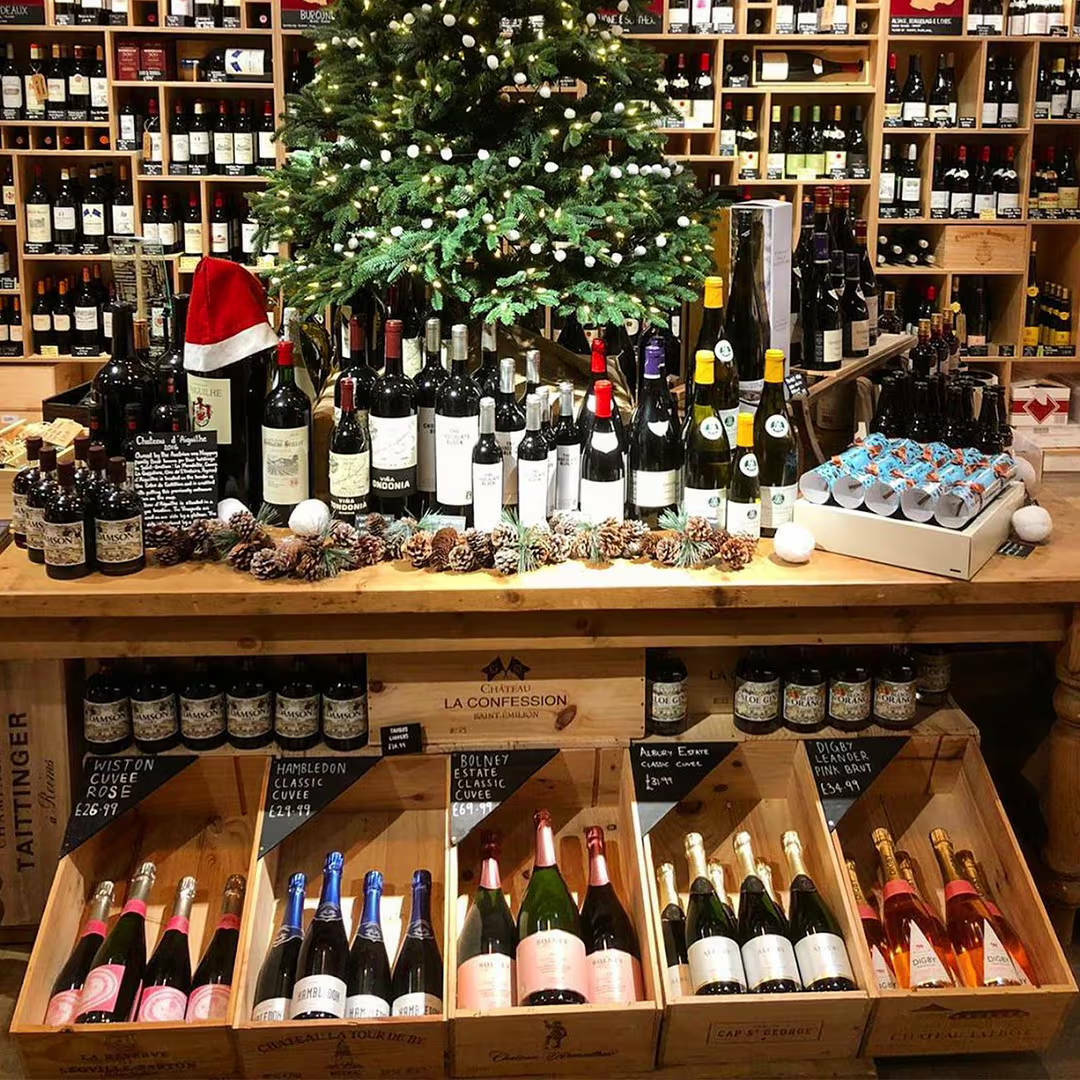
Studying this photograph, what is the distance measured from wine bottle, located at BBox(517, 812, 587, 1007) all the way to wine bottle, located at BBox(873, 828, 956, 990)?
586mm

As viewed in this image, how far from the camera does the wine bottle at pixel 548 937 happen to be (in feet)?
7.17

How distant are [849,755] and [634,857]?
47cm

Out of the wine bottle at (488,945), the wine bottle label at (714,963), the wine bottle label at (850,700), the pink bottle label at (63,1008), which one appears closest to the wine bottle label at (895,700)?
the wine bottle label at (850,700)

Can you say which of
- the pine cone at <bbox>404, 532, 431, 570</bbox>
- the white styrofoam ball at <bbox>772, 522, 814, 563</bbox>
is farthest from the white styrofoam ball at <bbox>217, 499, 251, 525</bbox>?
the white styrofoam ball at <bbox>772, 522, 814, 563</bbox>

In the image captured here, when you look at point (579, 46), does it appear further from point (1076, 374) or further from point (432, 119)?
point (1076, 374)

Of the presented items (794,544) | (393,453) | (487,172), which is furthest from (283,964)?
(487,172)

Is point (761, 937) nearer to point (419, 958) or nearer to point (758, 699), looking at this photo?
point (758, 699)

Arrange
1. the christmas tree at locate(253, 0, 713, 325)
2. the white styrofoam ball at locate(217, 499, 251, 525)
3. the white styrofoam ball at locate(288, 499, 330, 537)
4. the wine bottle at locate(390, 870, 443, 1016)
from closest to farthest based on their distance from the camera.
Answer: the wine bottle at locate(390, 870, 443, 1016) → the white styrofoam ball at locate(288, 499, 330, 537) → the white styrofoam ball at locate(217, 499, 251, 525) → the christmas tree at locate(253, 0, 713, 325)

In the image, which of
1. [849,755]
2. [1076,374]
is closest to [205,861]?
[849,755]

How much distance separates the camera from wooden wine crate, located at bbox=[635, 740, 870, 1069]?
7.02 feet

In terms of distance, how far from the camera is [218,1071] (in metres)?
2.15

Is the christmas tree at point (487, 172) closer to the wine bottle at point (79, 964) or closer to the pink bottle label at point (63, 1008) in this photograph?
the wine bottle at point (79, 964)

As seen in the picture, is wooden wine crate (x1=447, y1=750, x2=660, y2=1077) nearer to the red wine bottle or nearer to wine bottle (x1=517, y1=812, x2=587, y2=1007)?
wine bottle (x1=517, y1=812, x2=587, y2=1007)

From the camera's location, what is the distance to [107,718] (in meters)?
2.47
